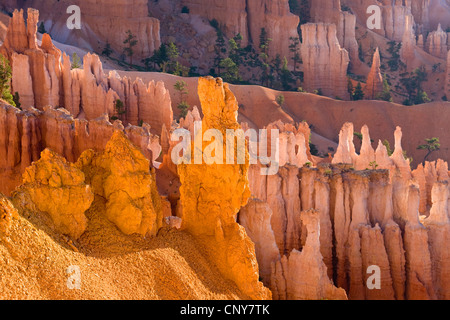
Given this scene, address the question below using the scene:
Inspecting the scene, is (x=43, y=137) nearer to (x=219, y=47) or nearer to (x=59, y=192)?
(x=59, y=192)

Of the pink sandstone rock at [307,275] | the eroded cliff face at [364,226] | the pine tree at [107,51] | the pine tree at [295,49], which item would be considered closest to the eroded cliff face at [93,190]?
the pink sandstone rock at [307,275]

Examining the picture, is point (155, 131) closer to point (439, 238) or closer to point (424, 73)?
point (439, 238)

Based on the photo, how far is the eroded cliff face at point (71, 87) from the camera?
1356 inches

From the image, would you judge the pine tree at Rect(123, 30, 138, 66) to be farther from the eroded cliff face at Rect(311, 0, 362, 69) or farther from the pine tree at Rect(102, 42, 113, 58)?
the eroded cliff face at Rect(311, 0, 362, 69)

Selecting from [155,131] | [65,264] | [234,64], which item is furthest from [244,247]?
[234,64]

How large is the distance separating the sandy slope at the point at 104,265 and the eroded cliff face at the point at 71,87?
16.9 metres

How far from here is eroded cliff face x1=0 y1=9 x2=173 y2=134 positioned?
113 ft

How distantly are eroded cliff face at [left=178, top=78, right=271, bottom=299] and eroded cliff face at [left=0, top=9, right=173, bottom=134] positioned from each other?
15.5 metres

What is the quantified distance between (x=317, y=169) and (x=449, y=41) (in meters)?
57.3

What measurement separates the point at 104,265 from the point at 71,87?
20.5m

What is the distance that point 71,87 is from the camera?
118ft

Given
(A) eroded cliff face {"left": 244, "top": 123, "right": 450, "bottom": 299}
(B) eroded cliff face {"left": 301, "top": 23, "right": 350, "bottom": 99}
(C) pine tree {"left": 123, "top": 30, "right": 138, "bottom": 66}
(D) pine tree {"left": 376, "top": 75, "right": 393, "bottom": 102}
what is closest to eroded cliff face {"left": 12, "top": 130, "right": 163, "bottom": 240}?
(A) eroded cliff face {"left": 244, "top": 123, "right": 450, "bottom": 299}

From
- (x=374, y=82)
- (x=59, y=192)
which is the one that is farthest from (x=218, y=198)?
(x=374, y=82)

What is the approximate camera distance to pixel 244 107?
199ft
